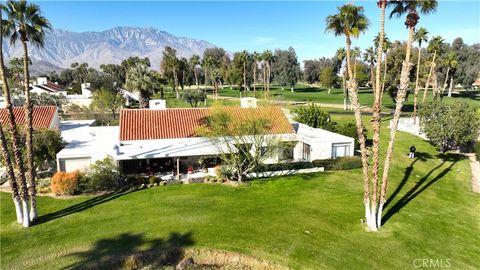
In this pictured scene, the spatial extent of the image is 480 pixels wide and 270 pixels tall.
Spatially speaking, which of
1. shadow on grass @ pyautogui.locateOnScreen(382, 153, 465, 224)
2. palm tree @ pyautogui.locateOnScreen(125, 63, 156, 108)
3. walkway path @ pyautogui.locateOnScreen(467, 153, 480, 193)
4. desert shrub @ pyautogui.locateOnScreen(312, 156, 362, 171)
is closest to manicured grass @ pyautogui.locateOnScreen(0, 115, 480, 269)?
shadow on grass @ pyautogui.locateOnScreen(382, 153, 465, 224)

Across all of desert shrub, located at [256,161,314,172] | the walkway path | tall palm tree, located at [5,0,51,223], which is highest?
tall palm tree, located at [5,0,51,223]

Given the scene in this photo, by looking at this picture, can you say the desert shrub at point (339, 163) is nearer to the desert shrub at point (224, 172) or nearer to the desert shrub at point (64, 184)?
the desert shrub at point (224, 172)

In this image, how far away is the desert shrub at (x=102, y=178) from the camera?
25.8 m

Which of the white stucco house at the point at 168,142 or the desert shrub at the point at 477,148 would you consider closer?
the white stucco house at the point at 168,142

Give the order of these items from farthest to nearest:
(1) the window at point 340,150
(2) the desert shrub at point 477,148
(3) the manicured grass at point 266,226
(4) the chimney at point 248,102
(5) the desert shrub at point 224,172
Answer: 1. (2) the desert shrub at point 477,148
2. (4) the chimney at point 248,102
3. (1) the window at point 340,150
4. (5) the desert shrub at point 224,172
5. (3) the manicured grass at point 266,226

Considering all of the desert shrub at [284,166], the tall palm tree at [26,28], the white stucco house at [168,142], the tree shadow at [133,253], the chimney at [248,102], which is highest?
the tall palm tree at [26,28]

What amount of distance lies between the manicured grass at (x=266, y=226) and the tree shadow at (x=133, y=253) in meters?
0.10

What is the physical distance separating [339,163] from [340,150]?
2.67m

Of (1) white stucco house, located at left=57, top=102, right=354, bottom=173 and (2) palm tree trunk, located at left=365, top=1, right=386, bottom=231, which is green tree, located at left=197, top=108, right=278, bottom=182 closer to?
(1) white stucco house, located at left=57, top=102, right=354, bottom=173

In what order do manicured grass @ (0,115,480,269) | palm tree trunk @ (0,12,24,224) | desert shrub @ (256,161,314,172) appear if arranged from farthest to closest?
1. desert shrub @ (256,161,314,172)
2. palm tree trunk @ (0,12,24,224)
3. manicured grass @ (0,115,480,269)

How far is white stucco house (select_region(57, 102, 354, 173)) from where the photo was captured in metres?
28.9

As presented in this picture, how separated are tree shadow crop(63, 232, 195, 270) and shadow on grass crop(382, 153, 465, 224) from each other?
13.0 m

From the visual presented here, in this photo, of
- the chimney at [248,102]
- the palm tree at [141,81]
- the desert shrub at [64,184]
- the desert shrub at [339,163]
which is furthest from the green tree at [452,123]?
the palm tree at [141,81]

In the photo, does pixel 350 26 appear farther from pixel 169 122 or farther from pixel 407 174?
pixel 169 122
